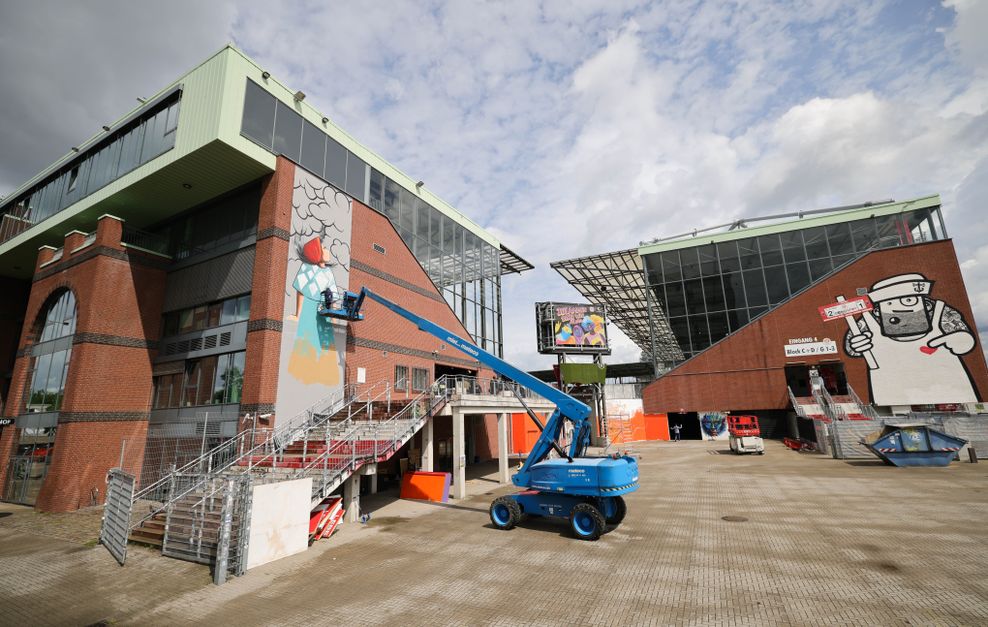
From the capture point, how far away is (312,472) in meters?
14.3

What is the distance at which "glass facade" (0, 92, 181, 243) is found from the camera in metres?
21.7

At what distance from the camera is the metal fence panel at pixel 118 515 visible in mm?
11750

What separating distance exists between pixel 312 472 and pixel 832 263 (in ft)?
173

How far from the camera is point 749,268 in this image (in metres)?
49.3

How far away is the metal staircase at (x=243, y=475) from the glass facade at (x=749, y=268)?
3926 cm

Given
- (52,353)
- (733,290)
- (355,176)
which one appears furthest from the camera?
(733,290)

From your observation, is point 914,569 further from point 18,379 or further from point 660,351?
point 660,351

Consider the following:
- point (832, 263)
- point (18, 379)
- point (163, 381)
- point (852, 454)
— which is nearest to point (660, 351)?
point (832, 263)

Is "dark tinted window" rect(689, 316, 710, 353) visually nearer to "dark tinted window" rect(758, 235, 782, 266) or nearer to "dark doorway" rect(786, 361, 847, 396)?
"dark tinted window" rect(758, 235, 782, 266)

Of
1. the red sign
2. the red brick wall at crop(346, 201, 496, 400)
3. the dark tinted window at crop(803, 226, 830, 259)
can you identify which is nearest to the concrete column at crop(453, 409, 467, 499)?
the red brick wall at crop(346, 201, 496, 400)

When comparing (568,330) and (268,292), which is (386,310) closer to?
(268,292)

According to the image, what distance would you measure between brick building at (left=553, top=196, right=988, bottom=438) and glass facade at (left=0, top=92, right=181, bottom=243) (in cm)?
3874

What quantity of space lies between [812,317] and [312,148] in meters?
42.2

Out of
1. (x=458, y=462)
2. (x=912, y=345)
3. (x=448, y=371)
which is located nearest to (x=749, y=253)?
(x=912, y=345)
